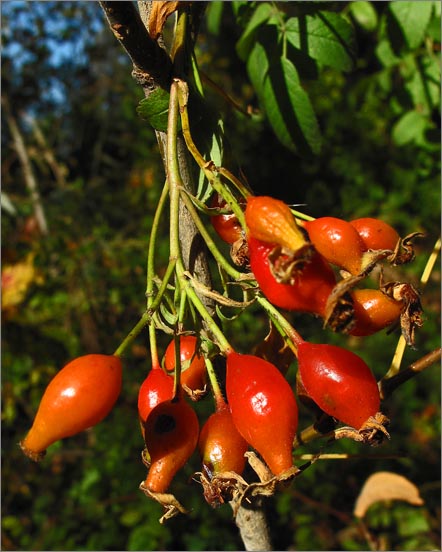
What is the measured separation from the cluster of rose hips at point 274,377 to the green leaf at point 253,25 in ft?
2.10

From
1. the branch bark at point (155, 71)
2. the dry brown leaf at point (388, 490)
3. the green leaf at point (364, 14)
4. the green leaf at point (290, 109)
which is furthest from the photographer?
the green leaf at point (364, 14)

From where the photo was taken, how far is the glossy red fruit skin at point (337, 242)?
704 mm

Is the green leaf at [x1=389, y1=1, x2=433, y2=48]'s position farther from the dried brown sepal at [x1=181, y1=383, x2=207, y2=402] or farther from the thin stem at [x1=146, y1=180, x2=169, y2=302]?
the dried brown sepal at [x1=181, y1=383, x2=207, y2=402]

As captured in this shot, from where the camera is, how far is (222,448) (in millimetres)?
755

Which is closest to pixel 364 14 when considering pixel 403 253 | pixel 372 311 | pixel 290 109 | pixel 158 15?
pixel 290 109

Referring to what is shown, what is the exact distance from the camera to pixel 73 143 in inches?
213

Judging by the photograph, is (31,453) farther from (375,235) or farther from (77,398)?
(375,235)

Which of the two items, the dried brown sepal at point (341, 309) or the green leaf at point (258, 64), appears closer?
the dried brown sepal at point (341, 309)

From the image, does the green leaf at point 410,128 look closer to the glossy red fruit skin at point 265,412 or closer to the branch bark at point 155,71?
the branch bark at point 155,71

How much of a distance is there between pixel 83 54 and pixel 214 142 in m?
4.54

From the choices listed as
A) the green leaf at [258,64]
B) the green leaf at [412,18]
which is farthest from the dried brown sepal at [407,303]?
the green leaf at [412,18]

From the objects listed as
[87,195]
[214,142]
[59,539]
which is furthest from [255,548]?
[87,195]

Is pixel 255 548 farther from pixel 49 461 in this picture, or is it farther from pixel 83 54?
pixel 83 54

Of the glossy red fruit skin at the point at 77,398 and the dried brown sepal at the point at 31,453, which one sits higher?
the glossy red fruit skin at the point at 77,398
